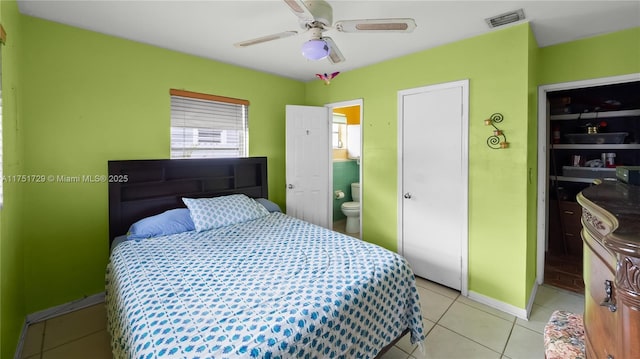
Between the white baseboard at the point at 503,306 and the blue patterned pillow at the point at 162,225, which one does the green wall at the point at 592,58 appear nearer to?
the white baseboard at the point at 503,306

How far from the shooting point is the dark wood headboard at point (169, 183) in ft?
8.36

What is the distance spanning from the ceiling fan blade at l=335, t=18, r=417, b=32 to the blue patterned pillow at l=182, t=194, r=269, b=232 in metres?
1.88

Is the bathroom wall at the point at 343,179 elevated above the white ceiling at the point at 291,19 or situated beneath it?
situated beneath

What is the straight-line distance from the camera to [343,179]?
5.16m

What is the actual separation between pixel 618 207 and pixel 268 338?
123 cm

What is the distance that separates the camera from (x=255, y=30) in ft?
7.90

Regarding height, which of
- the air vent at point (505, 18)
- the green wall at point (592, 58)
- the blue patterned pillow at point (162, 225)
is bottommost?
the blue patterned pillow at point (162, 225)

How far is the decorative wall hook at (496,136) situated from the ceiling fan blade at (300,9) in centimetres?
180

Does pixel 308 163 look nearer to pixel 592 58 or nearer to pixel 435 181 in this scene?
pixel 435 181

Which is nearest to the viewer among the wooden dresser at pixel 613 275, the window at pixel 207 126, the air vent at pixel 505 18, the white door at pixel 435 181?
the wooden dresser at pixel 613 275

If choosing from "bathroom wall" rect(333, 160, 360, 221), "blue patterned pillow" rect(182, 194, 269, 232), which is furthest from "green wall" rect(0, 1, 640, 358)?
"bathroom wall" rect(333, 160, 360, 221)

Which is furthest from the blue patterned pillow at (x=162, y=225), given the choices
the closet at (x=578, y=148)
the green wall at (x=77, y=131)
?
the closet at (x=578, y=148)

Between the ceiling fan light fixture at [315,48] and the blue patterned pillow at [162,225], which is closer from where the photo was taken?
the ceiling fan light fixture at [315,48]

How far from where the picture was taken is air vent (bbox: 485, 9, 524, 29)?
6.92ft
